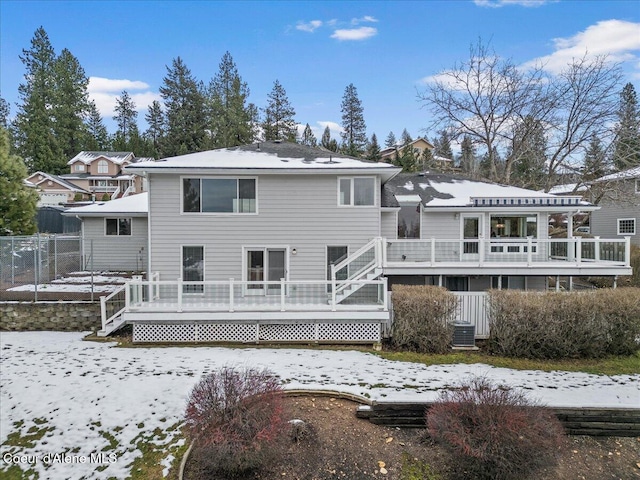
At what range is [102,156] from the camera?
45.3 m

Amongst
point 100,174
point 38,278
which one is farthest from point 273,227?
point 100,174

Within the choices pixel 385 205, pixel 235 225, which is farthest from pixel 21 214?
pixel 385 205

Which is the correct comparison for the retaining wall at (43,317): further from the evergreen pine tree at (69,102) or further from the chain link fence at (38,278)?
the evergreen pine tree at (69,102)

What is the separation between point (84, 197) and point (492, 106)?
43.2 meters

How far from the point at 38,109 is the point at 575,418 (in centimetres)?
5491

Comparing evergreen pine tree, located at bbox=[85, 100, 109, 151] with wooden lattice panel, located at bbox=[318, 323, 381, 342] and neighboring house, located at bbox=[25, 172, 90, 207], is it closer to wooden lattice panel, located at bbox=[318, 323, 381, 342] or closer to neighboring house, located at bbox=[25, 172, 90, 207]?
neighboring house, located at bbox=[25, 172, 90, 207]

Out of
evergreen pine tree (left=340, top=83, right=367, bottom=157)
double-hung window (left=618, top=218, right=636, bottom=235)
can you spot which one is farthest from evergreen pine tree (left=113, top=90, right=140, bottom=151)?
double-hung window (left=618, top=218, right=636, bottom=235)

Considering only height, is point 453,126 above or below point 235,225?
above

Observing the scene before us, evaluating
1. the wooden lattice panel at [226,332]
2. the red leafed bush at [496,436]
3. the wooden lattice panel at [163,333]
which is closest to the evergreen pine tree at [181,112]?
the wooden lattice panel at [163,333]

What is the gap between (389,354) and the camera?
9461 mm

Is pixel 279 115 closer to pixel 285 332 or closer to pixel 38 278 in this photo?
pixel 38 278

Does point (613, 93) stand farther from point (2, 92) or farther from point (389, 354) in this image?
point (2, 92)

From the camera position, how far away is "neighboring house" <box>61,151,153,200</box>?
4466 centimetres

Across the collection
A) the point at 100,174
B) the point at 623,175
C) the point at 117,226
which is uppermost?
the point at 100,174
